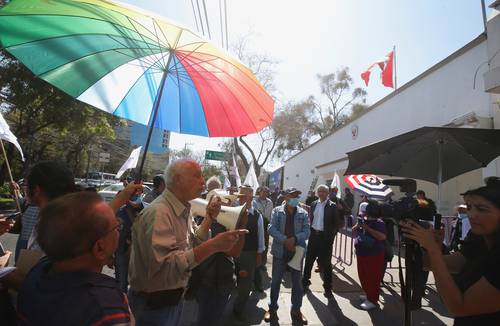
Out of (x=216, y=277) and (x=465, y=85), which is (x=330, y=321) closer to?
(x=216, y=277)

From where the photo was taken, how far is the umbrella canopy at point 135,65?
86.4 inches

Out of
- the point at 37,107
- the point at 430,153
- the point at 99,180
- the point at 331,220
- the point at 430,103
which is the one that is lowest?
the point at 331,220

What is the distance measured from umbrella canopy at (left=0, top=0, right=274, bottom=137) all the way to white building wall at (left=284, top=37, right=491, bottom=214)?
8552 millimetres

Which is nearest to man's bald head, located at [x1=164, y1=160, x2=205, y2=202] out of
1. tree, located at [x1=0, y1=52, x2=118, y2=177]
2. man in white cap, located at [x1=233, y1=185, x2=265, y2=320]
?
man in white cap, located at [x1=233, y1=185, x2=265, y2=320]

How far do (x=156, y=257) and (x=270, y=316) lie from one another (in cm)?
319

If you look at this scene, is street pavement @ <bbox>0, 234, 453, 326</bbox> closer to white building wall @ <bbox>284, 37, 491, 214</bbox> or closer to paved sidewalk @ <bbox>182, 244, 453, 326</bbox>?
paved sidewalk @ <bbox>182, 244, 453, 326</bbox>

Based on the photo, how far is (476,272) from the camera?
1.78m

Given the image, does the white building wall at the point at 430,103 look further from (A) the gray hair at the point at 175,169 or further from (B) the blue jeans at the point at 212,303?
(A) the gray hair at the point at 175,169

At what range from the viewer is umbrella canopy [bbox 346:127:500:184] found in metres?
2.98

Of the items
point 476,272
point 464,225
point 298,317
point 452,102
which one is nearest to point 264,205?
point 298,317

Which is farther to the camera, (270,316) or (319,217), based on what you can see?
(319,217)

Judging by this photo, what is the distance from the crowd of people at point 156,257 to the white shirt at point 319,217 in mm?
1623

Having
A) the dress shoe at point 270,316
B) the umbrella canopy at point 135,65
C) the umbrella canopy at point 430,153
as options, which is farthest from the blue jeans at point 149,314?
the dress shoe at point 270,316

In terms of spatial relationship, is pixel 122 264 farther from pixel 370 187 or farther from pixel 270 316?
pixel 370 187
